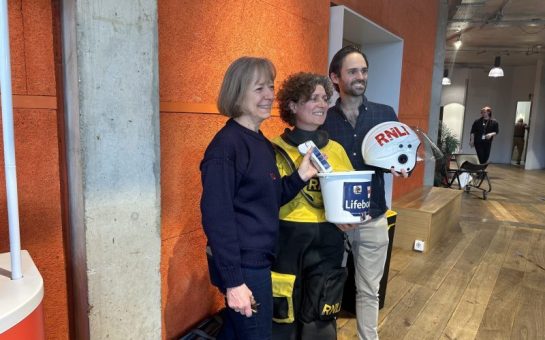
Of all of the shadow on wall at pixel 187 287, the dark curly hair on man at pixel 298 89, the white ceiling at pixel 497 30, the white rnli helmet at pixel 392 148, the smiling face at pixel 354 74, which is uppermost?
the white ceiling at pixel 497 30

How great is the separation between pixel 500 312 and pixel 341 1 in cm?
253

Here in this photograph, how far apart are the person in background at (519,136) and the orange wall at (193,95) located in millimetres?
12940

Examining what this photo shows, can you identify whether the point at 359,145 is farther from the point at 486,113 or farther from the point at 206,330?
the point at 486,113

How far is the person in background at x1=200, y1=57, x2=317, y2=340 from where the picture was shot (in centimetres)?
123

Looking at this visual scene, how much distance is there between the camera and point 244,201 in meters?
1.30

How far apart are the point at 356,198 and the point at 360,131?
0.50 metres

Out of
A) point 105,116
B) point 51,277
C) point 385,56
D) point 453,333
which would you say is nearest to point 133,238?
point 51,277

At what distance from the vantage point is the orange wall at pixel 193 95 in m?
1.84

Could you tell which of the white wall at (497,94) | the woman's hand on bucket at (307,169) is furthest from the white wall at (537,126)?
the woman's hand on bucket at (307,169)

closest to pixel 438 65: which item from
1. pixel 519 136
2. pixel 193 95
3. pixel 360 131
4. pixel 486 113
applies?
pixel 486 113

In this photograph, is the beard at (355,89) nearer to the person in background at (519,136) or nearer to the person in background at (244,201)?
the person in background at (244,201)

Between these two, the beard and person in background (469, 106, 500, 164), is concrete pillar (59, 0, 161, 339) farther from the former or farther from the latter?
person in background (469, 106, 500, 164)

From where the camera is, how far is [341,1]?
3143 millimetres

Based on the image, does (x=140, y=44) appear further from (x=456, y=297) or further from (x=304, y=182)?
(x=456, y=297)
